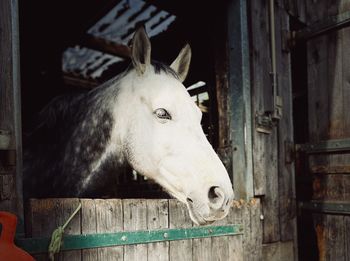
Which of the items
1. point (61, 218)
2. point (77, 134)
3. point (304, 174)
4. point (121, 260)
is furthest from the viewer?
point (304, 174)

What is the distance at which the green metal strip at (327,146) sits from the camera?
2.54 m

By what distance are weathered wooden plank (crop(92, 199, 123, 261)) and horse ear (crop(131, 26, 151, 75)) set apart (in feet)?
2.38

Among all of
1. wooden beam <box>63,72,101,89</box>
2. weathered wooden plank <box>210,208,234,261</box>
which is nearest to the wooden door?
weathered wooden plank <box>210,208,234,261</box>

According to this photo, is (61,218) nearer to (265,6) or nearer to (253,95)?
(253,95)

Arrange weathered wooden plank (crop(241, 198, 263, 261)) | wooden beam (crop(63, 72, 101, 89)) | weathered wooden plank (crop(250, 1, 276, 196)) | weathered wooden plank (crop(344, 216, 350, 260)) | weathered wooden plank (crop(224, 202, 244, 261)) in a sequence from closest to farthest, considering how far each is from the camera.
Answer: weathered wooden plank (crop(224, 202, 244, 261)) → weathered wooden plank (crop(241, 198, 263, 261)) → weathered wooden plank (crop(250, 1, 276, 196)) → weathered wooden plank (crop(344, 216, 350, 260)) → wooden beam (crop(63, 72, 101, 89))

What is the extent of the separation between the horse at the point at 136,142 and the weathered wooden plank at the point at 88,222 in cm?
34

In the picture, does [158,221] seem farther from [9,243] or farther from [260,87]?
[260,87]

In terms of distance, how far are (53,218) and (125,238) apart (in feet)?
1.19

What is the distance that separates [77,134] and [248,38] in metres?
1.29

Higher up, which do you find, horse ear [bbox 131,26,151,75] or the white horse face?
horse ear [bbox 131,26,151,75]

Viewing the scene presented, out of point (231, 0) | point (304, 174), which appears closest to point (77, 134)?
point (231, 0)

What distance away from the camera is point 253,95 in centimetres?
240

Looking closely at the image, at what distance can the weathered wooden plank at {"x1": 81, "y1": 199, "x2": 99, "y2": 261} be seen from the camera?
4.99 ft

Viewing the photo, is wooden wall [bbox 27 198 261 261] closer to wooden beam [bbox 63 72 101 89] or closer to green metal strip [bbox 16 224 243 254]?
green metal strip [bbox 16 224 243 254]
